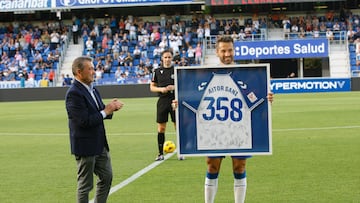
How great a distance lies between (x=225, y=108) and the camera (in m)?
7.25

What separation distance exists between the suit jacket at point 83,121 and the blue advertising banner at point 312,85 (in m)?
36.1

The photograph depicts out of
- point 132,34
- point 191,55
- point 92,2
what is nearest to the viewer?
point 191,55

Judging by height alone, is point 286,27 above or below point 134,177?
above

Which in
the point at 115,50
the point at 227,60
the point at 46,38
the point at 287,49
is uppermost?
the point at 227,60

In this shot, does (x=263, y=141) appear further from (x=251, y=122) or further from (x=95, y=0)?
(x=95, y=0)

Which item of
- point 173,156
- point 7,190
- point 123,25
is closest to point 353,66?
point 123,25

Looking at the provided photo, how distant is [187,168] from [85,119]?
513 cm

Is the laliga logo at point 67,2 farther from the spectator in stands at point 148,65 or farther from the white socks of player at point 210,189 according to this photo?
the white socks of player at point 210,189

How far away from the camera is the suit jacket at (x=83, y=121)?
22.7 ft

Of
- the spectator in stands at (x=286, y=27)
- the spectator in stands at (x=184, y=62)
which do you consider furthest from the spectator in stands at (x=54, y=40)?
the spectator in stands at (x=286, y=27)

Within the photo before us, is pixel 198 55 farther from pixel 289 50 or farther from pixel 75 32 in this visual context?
pixel 75 32

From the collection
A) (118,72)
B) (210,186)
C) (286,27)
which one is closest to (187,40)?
(118,72)

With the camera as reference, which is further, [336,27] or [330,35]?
[336,27]

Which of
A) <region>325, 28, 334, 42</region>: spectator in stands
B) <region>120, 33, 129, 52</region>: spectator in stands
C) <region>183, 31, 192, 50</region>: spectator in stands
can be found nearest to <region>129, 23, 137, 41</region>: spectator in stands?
<region>120, 33, 129, 52</region>: spectator in stands
